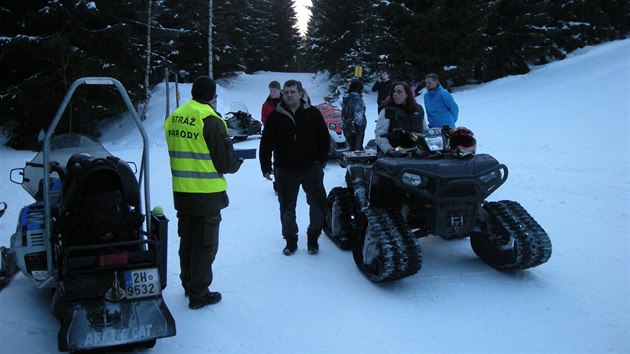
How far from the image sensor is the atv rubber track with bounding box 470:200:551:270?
4.40 metres

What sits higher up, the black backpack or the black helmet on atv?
the black helmet on atv

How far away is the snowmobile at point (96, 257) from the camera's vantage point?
10.4 feet

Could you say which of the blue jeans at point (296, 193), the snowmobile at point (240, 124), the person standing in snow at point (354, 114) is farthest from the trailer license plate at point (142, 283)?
the snowmobile at point (240, 124)

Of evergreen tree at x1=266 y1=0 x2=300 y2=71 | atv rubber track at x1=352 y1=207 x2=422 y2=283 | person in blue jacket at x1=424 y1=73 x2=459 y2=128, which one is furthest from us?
evergreen tree at x1=266 y1=0 x2=300 y2=71

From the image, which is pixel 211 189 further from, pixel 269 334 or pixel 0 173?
pixel 0 173

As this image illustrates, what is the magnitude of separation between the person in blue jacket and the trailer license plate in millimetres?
4770

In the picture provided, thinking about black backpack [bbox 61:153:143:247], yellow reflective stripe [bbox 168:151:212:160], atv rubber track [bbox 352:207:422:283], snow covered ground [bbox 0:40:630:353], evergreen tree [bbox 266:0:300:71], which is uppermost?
evergreen tree [bbox 266:0:300:71]

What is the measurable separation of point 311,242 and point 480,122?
10.2 metres

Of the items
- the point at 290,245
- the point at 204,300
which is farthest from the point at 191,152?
the point at 290,245

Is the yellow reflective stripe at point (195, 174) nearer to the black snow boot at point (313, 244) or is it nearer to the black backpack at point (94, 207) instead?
the black backpack at point (94, 207)

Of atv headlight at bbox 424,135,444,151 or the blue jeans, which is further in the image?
the blue jeans

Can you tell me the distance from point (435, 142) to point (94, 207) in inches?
121

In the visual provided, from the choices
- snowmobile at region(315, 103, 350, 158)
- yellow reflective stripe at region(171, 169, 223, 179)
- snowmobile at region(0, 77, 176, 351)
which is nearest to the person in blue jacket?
snowmobile at region(315, 103, 350, 158)

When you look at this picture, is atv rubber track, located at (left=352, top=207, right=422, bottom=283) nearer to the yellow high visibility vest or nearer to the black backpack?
the yellow high visibility vest
